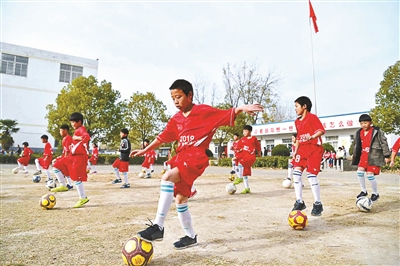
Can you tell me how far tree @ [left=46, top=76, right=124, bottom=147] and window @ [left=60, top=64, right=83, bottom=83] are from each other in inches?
653

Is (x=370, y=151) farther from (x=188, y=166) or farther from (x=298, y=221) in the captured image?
(x=188, y=166)

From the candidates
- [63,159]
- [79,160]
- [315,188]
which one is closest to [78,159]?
[79,160]

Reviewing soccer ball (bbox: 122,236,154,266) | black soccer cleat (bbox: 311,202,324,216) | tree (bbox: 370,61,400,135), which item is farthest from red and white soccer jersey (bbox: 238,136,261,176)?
tree (bbox: 370,61,400,135)

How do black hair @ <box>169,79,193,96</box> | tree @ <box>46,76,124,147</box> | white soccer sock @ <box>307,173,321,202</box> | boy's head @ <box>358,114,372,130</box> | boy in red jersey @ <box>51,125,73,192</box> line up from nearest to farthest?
black hair @ <box>169,79,193,96</box>
white soccer sock @ <box>307,173,321,202</box>
boy's head @ <box>358,114,372,130</box>
boy in red jersey @ <box>51,125,73,192</box>
tree @ <box>46,76,124,147</box>

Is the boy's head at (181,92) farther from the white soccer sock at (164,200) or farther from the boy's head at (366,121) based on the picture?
the boy's head at (366,121)

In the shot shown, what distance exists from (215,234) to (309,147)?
268 cm

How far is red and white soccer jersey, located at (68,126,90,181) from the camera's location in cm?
634

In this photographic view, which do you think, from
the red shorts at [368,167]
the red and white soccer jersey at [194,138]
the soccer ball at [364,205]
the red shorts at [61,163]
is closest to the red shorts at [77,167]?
the red shorts at [61,163]

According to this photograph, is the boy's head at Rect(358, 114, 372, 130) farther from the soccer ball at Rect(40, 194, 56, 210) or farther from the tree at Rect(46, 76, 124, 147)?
the tree at Rect(46, 76, 124, 147)

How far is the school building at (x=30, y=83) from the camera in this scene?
39.3m

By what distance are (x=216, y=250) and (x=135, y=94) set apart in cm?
3287

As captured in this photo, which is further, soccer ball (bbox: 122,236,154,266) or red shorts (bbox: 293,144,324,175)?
red shorts (bbox: 293,144,324,175)

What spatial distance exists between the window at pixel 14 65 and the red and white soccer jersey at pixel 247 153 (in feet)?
136

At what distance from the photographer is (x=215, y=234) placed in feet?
12.9
